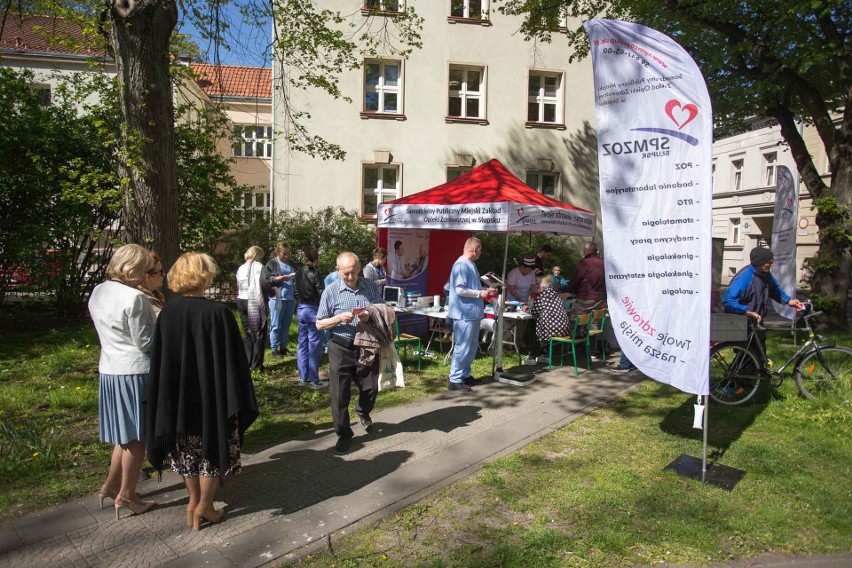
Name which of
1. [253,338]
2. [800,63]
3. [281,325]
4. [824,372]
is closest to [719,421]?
[824,372]

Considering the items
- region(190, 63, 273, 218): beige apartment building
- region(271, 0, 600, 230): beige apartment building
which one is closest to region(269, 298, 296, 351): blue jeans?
region(190, 63, 273, 218): beige apartment building

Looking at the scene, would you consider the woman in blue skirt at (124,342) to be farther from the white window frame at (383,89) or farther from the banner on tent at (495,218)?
the white window frame at (383,89)

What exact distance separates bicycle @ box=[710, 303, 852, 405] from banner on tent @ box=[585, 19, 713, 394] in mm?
1980

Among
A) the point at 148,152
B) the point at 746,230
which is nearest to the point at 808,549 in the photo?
the point at 148,152

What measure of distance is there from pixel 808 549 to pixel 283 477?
3579 millimetres

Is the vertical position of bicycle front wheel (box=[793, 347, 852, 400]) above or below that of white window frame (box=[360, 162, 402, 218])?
below

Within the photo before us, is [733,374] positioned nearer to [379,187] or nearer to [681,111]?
[681,111]

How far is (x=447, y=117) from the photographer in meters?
18.4

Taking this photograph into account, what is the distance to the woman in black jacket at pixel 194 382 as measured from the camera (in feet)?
11.1

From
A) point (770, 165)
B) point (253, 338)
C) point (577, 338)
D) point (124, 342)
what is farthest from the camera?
point (770, 165)

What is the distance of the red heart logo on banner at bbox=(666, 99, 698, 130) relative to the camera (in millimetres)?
4371

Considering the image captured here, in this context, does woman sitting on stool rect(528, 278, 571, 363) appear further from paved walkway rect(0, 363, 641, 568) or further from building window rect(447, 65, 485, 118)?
building window rect(447, 65, 485, 118)

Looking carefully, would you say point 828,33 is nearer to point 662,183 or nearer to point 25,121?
point 662,183

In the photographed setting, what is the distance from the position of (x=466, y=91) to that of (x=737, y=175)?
80.1 feet
